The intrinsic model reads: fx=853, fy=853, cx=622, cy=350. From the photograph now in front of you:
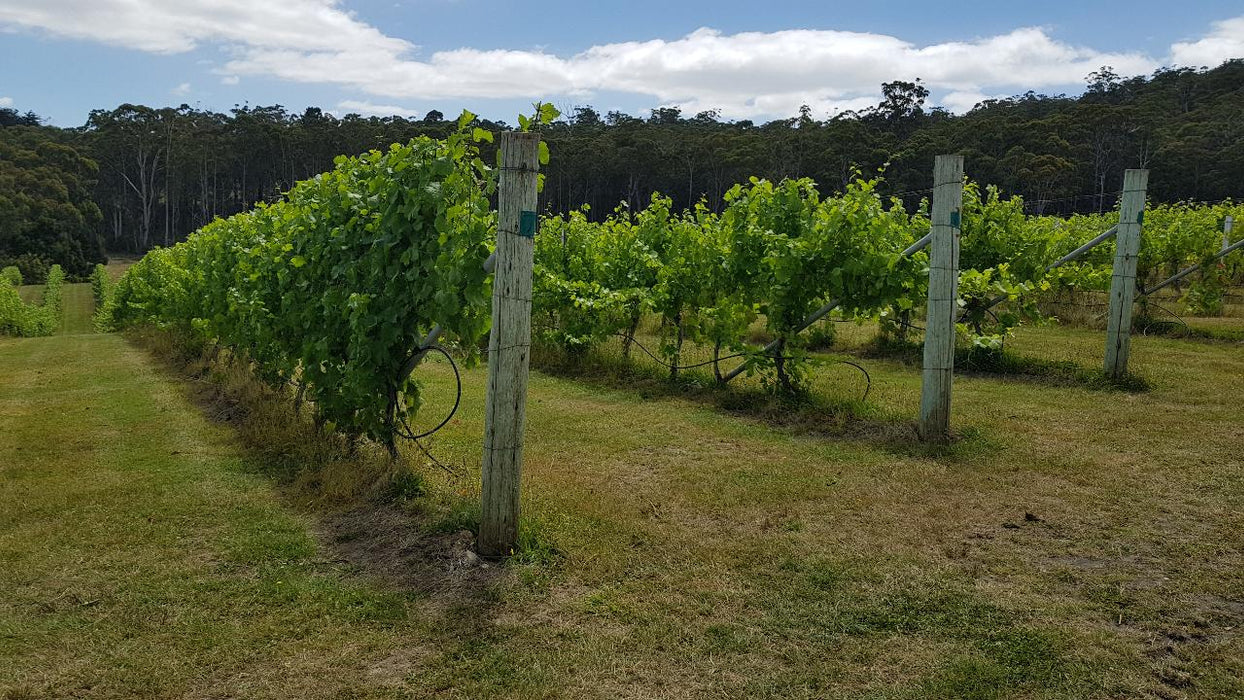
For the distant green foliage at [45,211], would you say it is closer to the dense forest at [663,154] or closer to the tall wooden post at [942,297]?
the dense forest at [663,154]

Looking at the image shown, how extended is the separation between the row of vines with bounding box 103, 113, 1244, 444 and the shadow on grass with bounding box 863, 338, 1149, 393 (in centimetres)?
45

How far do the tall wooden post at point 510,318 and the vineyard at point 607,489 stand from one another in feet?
0.06

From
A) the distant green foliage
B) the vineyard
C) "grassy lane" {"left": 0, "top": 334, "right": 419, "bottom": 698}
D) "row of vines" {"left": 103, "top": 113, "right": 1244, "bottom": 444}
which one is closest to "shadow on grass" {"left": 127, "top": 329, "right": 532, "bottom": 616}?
the vineyard

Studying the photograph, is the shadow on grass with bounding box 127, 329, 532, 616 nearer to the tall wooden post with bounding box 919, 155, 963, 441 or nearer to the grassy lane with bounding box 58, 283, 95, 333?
the tall wooden post with bounding box 919, 155, 963, 441

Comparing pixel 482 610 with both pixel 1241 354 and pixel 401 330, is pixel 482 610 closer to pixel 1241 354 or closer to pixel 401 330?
pixel 401 330

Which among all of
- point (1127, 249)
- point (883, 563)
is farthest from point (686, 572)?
point (1127, 249)

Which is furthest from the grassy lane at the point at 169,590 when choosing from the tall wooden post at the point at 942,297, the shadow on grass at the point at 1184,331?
the shadow on grass at the point at 1184,331

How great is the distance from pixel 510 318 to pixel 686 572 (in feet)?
4.91

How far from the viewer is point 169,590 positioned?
157 inches

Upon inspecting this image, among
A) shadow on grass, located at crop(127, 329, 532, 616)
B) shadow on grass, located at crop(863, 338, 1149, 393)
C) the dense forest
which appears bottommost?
shadow on grass, located at crop(127, 329, 532, 616)

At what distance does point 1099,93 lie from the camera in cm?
7269

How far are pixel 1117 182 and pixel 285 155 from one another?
188 feet

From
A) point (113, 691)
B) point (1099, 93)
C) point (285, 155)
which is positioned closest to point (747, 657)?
point (113, 691)

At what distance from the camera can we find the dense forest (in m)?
43.6
